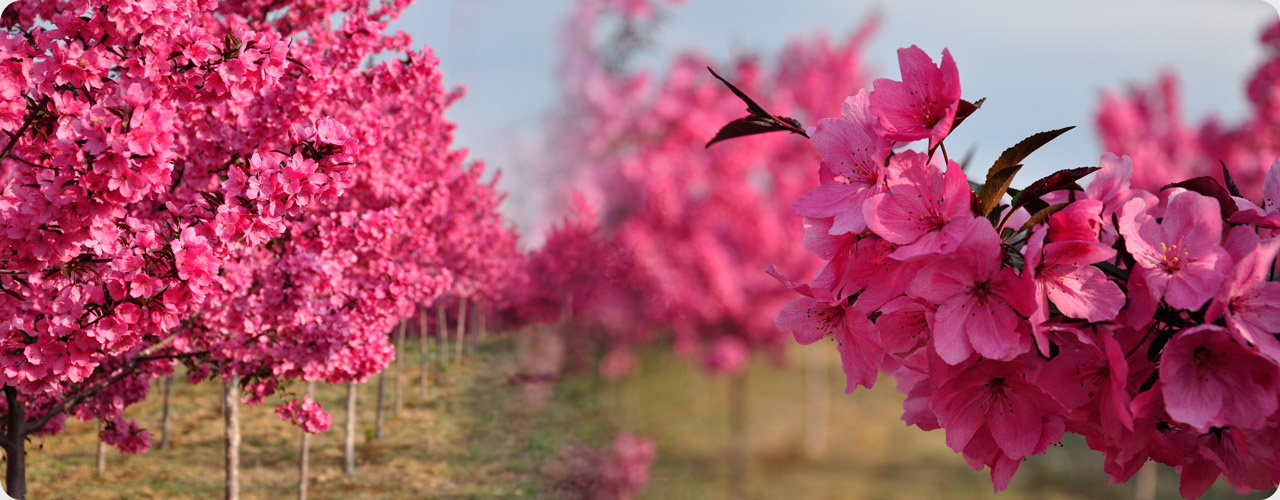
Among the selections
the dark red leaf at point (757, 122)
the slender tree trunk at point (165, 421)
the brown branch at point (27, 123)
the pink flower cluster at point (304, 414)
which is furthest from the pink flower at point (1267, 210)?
the slender tree trunk at point (165, 421)

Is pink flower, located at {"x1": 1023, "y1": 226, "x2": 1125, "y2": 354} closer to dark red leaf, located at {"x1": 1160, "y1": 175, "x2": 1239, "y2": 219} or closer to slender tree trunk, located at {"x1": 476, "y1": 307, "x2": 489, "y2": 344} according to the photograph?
dark red leaf, located at {"x1": 1160, "y1": 175, "x2": 1239, "y2": 219}

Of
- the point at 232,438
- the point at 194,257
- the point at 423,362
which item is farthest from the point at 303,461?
the point at 194,257

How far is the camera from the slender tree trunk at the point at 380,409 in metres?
2.83

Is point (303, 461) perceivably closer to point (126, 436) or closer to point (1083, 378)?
point (126, 436)

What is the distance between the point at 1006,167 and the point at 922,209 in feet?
0.32

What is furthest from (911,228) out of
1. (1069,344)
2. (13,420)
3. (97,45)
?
(13,420)

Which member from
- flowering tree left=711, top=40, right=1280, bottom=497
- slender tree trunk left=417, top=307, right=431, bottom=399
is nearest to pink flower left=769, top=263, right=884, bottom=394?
flowering tree left=711, top=40, right=1280, bottom=497

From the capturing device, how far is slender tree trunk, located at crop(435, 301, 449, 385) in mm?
2922

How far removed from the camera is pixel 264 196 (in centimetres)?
132

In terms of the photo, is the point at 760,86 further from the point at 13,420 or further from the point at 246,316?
the point at 13,420

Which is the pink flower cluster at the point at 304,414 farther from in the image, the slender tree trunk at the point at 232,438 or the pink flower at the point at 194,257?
the pink flower at the point at 194,257

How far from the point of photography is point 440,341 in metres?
2.97

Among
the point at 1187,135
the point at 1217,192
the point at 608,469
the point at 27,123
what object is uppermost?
the point at 1187,135

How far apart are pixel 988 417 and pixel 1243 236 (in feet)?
0.87
